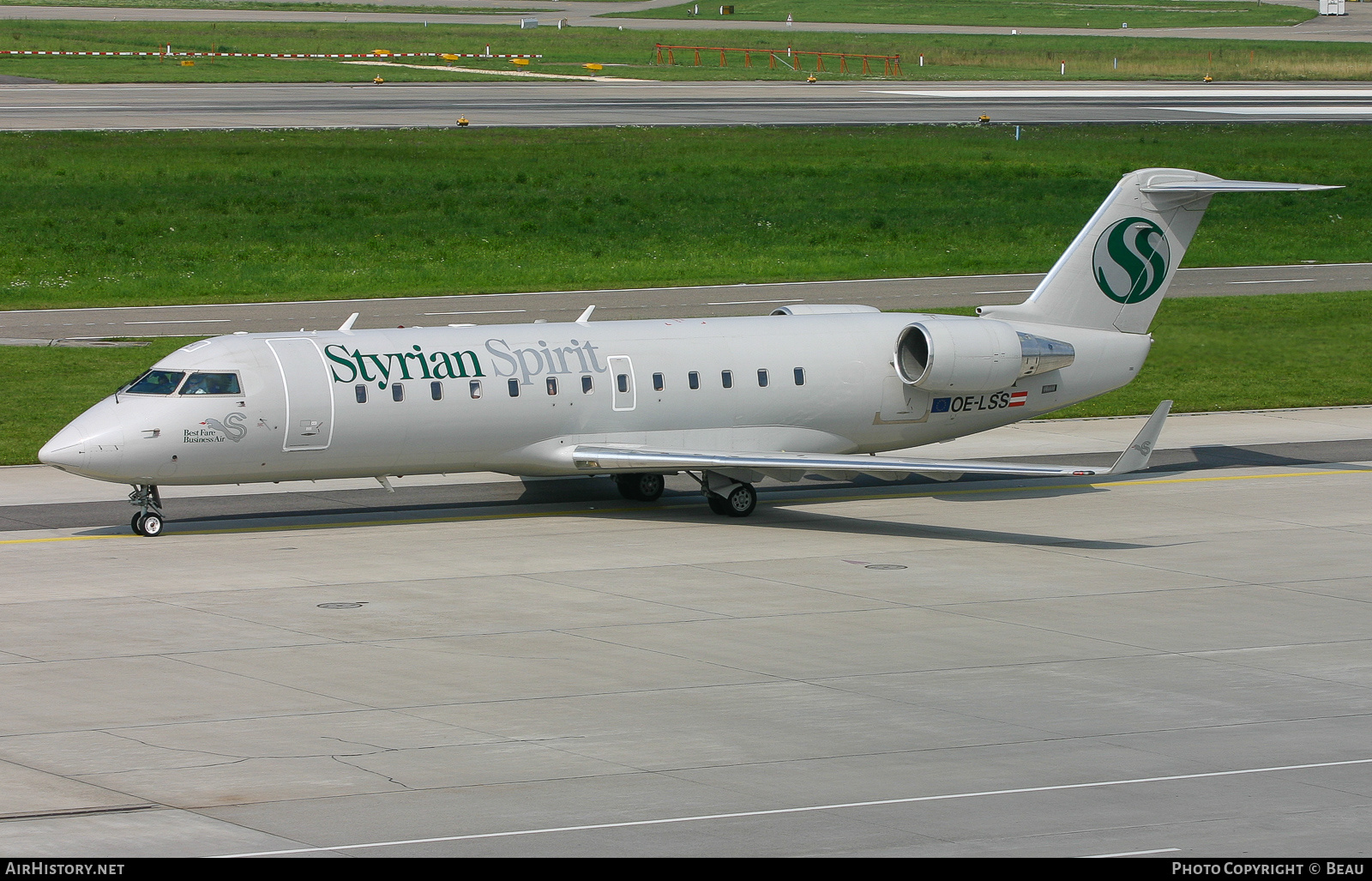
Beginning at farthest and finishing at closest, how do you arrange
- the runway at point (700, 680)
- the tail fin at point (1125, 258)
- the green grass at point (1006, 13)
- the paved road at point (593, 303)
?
1. the green grass at point (1006, 13)
2. the paved road at point (593, 303)
3. the tail fin at point (1125, 258)
4. the runway at point (700, 680)

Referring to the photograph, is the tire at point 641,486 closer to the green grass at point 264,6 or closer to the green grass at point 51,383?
the green grass at point 51,383

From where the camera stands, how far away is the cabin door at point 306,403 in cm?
2716

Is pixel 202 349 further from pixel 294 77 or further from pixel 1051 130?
pixel 294 77

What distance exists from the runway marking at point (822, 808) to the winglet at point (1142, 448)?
9.63 m

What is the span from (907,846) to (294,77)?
89382 mm

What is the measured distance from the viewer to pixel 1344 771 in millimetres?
16375

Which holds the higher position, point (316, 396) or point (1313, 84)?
point (1313, 84)

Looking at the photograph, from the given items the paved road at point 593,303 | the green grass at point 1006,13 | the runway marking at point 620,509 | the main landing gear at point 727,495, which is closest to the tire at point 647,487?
the runway marking at point 620,509

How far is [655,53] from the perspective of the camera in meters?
117

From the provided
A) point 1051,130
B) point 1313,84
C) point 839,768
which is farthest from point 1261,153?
point 839,768

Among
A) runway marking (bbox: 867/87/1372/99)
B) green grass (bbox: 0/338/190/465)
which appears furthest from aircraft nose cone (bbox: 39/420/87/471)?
runway marking (bbox: 867/87/1372/99)

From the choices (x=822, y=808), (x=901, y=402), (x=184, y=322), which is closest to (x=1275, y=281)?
(x=901, y=402)

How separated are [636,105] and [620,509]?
200 feet

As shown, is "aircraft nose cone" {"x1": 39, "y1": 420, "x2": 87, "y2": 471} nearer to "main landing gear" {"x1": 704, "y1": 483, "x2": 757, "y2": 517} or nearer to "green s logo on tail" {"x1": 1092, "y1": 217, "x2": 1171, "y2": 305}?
"main landing gear" {"x1": 704, "y1": 483, "x2": 757, "y2": 517}
